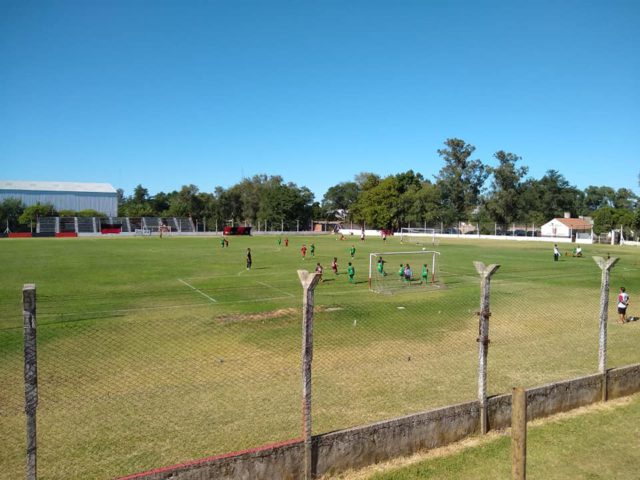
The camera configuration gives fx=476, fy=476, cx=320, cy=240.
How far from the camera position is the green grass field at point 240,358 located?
25.1ft

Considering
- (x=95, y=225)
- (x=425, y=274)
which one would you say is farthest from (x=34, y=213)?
(x=425, y=274)

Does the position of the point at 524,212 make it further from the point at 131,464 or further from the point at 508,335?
the point at 131,464

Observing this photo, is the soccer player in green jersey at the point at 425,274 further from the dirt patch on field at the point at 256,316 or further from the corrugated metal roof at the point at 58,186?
the corrugated metal roof at the point at 58,186

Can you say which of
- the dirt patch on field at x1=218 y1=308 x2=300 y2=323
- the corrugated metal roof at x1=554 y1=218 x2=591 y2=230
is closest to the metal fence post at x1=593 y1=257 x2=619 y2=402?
the dirt patch on field at x1=218 y1=308 x2=300 y2=323

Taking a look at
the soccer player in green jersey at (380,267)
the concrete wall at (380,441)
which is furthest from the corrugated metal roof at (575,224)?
the concrete wall at (380,441)

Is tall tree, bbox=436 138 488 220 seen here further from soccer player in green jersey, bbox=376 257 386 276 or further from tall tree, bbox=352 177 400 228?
soccer player in green jersey, bbox=376 257 386 276

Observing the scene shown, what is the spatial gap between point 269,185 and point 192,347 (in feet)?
394

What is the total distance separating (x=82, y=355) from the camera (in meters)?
12.3

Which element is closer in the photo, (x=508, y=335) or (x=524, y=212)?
(x=508, y=335)

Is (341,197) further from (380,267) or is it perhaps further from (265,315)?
(265,315)

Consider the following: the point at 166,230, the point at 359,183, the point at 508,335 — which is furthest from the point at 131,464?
the point at 359,183

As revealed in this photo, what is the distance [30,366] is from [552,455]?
6978 millimetres

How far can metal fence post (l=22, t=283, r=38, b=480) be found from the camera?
4883 mm

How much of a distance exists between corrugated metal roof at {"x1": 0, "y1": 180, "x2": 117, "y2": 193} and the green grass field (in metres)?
105
